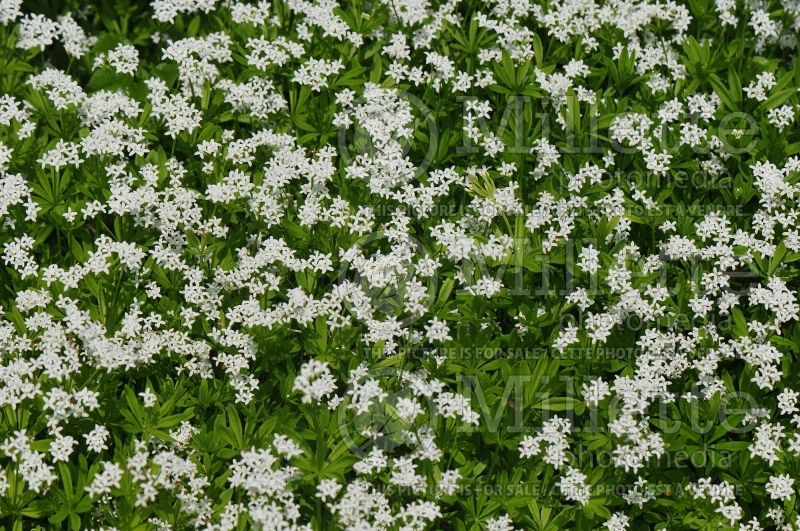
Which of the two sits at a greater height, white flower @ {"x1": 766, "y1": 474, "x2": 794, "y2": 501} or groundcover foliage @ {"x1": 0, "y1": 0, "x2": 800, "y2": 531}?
groundcover foliage @ {"x1": 0, "y1": 0, "x2": 800, "y2": 531}

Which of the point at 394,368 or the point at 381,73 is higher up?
the point at 381,73

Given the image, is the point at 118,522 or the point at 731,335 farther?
the point at 731,335

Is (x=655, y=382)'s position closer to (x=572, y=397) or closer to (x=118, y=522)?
(x=572, y=397)

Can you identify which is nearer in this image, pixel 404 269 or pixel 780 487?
pixel 780 487

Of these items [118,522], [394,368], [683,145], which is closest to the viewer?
[118,522]

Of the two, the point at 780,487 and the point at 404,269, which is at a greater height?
the point at 404,269

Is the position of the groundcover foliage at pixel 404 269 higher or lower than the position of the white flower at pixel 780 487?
higher

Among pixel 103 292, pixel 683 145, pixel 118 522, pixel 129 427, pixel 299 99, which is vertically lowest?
pixel 118 522

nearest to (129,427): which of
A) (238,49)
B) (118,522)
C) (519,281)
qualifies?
(118,522)
